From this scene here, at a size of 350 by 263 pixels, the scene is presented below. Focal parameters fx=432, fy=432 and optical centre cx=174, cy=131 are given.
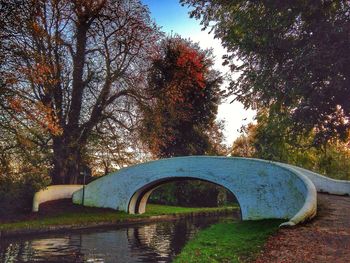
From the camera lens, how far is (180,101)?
115 feet

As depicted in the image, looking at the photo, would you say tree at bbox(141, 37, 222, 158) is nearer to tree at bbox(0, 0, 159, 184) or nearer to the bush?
tree at bbox(0, 0, 159, 184)

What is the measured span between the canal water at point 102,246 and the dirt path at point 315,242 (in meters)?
4.87

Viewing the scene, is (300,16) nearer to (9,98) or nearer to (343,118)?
(343,118)

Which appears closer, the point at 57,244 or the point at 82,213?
the point at 57,244

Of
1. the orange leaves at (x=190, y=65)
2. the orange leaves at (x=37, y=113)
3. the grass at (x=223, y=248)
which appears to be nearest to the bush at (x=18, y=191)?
the orange leaves at (x=37, y=113)

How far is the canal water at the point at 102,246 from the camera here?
51.3ft

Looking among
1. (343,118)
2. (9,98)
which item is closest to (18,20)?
(9,98)

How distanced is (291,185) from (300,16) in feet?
32.2

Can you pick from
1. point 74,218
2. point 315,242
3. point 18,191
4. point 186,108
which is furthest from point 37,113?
point 186,108

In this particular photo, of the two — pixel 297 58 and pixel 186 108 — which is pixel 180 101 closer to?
pixel 186 108

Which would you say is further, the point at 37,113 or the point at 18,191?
the point at 18,191

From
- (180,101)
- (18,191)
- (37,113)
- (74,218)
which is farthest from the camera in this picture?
(180,101)

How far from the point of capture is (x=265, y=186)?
914 inches

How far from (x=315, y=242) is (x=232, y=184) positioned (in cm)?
1388
